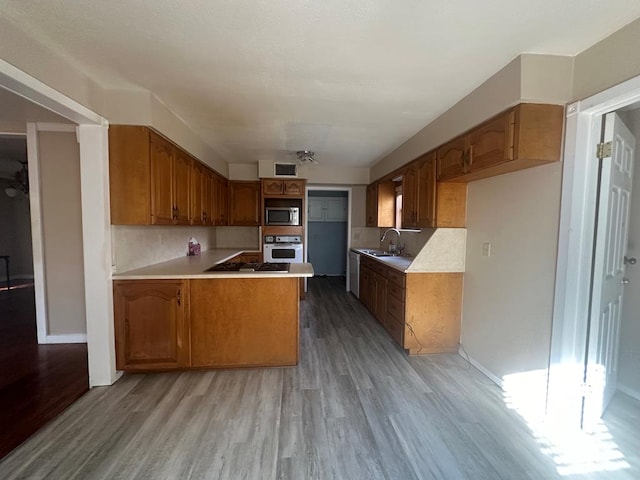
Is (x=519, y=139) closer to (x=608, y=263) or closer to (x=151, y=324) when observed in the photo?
(x=608, y=263)

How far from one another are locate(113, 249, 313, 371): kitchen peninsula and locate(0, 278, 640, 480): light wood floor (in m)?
0.16

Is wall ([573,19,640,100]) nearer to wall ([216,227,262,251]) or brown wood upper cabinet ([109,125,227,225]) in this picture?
brown wood upper cabinet ([109,125,227,225])

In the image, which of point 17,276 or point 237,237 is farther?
point 17,276

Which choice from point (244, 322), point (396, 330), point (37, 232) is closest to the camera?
point (244, 322)

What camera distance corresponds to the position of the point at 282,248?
15.3 ft

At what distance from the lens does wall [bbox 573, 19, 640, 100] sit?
55.6 inches

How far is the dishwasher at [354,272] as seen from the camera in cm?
480

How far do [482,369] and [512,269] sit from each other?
1013mm

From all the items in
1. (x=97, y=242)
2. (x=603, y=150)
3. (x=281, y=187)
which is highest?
(x=281, y=187)

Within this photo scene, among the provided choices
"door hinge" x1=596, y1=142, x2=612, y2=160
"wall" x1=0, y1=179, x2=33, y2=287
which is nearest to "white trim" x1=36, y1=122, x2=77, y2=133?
"door hinge" x1=596, y1=142, x2=612, y2=160

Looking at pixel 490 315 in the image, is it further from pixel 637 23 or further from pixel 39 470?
pixel 39 470

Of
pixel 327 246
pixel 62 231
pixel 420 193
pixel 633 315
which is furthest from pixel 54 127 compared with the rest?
pixel 633 315

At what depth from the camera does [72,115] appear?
1.96 m

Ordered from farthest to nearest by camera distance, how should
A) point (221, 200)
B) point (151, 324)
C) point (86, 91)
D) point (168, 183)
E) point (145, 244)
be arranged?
1. point (221, 200)
2. point (145, 244)
3. point (168, 183)
4. point (151, 324)
5. point (86, 91)
